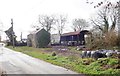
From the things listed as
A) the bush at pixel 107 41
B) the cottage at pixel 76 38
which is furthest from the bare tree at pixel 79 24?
the bush at pixel 107 41

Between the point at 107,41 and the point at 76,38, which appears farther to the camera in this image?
the point at 76,38

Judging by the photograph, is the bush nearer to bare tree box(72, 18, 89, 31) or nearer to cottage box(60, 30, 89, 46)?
cottage box(60, 30, 89, 46)

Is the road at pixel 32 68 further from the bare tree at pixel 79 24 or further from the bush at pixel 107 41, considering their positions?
the bare tree at pixel 79 24

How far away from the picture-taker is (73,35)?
86.6 m

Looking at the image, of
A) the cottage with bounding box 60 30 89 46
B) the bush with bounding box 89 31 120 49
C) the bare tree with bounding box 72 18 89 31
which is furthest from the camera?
the bare tree with bounding box 72 18 89 31

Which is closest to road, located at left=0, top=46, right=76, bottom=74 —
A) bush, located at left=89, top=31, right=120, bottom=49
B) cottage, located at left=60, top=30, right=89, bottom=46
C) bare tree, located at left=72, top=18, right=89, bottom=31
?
bush, located at left=89, top=31, right=120, bottom=49

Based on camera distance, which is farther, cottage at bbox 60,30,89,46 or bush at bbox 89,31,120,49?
cottage at bbox 60,30,89,46

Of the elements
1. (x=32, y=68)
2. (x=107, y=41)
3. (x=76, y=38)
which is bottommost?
(x=32, y=68)

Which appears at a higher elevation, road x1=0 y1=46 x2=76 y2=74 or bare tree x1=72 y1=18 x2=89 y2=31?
bare tree x1=72 y1=18 x2=89 y2=31

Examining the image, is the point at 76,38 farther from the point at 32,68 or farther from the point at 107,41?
the point at 32,68

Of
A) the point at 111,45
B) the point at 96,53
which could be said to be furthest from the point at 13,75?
the point at 111,45

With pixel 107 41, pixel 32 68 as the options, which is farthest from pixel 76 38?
pixel 32 68

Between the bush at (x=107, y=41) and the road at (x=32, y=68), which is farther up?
the bush at (x=107, y=41)

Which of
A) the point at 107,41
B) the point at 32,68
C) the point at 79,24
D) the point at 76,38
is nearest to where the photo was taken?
the point at 32,68
